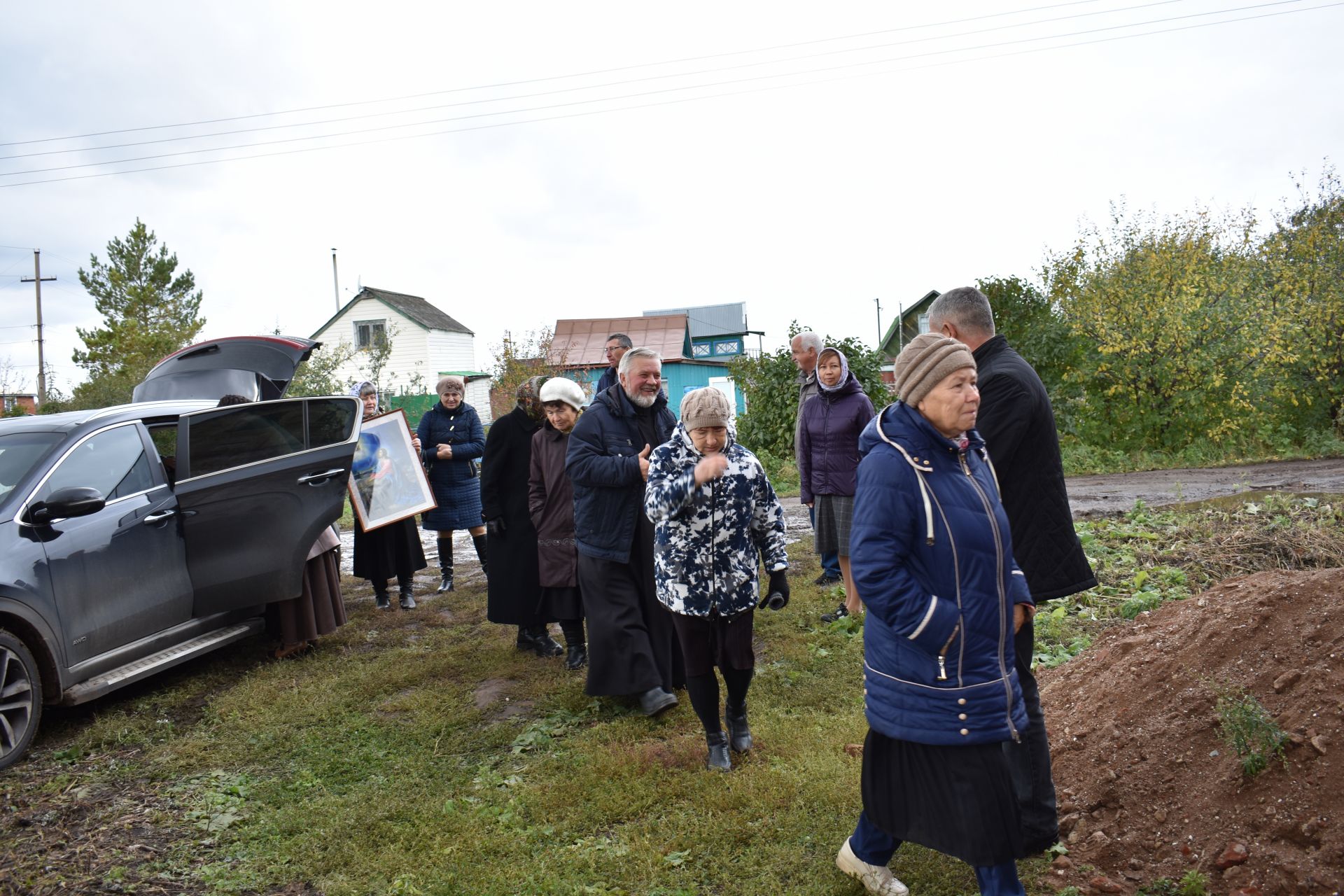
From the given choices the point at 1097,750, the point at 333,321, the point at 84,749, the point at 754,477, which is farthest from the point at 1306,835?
the point at 333,321

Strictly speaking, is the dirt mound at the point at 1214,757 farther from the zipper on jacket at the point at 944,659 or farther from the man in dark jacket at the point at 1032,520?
the zipper on jacket at the point at 944,659

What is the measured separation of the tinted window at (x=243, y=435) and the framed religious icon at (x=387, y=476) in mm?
1284

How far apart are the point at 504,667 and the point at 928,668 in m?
4.30

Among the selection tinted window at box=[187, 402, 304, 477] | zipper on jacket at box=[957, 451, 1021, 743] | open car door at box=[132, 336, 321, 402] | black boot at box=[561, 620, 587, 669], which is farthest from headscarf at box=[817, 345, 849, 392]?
open car door at box=[132, 336, 321, 402]

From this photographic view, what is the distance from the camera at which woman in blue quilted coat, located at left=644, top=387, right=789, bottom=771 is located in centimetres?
421

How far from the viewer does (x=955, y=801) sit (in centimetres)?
263

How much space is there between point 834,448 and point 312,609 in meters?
4.04

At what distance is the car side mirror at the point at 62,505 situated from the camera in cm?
499

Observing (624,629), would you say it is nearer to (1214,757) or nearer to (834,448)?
(834,448)

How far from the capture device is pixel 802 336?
7070 mm

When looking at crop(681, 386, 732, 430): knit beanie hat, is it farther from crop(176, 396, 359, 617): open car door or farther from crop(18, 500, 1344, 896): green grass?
crop(176, 396, 359, 617): open car door

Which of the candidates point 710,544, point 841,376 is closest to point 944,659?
point 710,544

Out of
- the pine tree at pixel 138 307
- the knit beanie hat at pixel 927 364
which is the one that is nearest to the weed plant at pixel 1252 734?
the knit beanie hat at pixel 927 364

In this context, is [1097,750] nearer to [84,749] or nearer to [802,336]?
[802,336]
